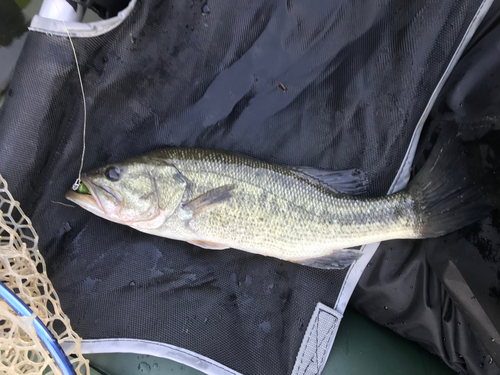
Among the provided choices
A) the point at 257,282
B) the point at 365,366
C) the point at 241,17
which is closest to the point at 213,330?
the point at 257,282

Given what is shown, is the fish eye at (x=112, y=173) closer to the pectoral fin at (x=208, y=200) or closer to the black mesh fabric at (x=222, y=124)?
the black mesh fabric at (x=222, y=124)

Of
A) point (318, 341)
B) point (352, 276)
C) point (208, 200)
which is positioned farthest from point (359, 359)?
point (208, 200)

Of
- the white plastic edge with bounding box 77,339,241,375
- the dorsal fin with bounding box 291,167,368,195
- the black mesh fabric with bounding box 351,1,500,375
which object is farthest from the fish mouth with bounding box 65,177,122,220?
the black mesh fabric with bounding box 351,1,500,375

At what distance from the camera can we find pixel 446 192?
1.99 meters

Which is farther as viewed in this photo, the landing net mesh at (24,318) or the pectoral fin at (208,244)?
the pectoral fin at (208,244)

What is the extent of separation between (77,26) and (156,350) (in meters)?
1.93

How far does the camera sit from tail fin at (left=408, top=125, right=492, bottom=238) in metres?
1.94

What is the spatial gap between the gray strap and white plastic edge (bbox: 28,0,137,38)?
2157 millimetres

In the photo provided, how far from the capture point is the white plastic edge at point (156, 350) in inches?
73.7

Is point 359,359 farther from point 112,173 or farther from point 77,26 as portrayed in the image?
point 77,26

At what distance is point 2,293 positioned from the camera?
4.42ft

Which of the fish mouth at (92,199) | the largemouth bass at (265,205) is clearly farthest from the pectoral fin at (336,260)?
the fish mouth at (92,199)

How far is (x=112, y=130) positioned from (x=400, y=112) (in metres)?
1.90

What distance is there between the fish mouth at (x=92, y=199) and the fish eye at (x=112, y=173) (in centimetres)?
7
